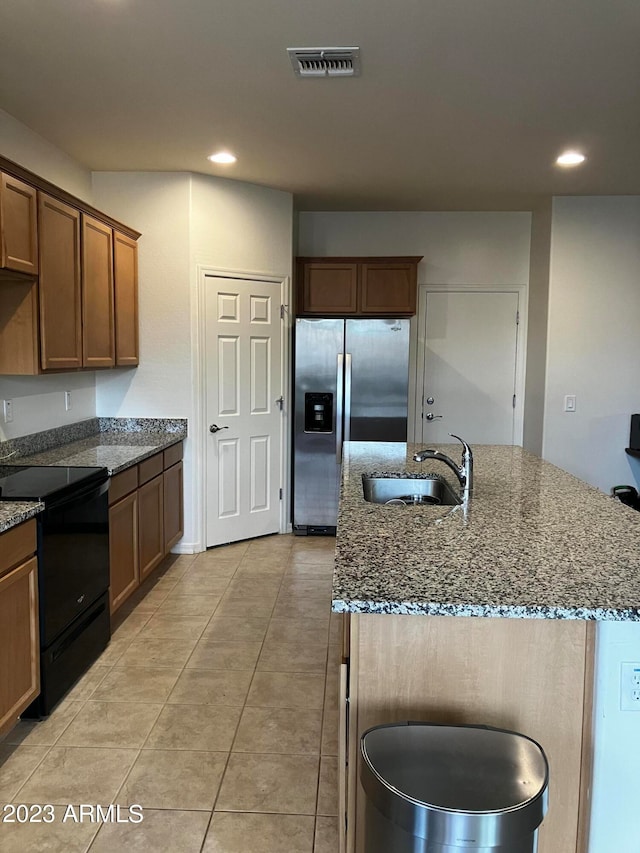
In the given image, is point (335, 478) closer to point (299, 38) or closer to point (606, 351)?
point (606, 351)

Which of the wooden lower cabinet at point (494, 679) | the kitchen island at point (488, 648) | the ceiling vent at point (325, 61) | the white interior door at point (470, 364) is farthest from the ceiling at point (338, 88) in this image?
the wooden lower cabinet at point (494, 679)

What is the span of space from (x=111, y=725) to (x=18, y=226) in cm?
208

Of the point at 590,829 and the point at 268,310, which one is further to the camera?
the point at 268,310

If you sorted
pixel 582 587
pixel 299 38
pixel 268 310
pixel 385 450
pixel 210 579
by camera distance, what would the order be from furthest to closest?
pixel 268 310 → pixel 210 579 → pixel 385 450 → pixel 299 38 → pixel 582 587

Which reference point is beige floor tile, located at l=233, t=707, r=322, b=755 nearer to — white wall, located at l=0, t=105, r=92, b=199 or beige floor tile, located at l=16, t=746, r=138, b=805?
beige floor tile, located at l=16, t=746, r=138, b=805

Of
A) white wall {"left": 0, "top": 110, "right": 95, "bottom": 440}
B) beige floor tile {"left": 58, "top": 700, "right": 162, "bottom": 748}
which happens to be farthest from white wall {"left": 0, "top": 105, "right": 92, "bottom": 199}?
beige floor tile {"left": 58, "top": 700, "right": 162, "bottom": 748}

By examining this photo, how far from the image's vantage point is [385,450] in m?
3.38

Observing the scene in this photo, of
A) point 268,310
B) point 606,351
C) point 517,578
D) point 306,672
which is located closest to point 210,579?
point 306,672

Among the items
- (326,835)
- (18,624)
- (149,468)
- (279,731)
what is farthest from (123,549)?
(326,835)

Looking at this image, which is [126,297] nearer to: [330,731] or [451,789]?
[330,731]

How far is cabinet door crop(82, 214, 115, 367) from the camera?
348 cm

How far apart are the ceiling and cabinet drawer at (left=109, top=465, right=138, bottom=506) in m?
1.81

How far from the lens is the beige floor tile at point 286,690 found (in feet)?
8.63

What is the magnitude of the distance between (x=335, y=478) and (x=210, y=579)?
139cm
